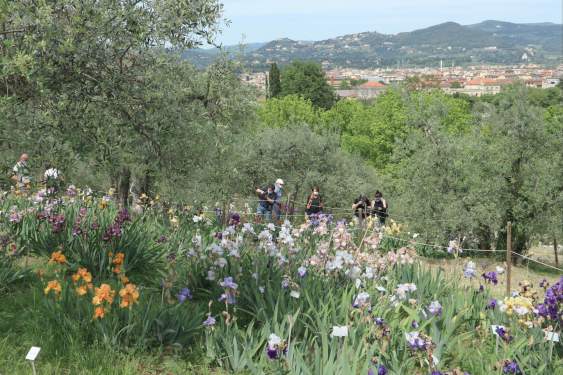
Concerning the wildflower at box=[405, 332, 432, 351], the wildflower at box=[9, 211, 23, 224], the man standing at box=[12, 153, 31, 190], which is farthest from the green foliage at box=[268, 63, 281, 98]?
the wildflower at box=[405, 332, 432, 351]

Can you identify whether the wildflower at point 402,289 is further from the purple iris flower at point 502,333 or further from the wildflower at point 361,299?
the purple iris flower at point 502,333

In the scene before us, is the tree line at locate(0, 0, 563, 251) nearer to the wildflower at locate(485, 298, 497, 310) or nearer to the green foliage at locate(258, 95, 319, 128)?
the wildflower at locate(485, 298, 497, 310)

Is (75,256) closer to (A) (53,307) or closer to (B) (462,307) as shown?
(A) (53,307)

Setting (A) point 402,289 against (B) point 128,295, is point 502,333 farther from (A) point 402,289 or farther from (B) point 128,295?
(B) point 128,295

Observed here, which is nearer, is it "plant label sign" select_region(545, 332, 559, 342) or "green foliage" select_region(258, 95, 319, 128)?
"plant label sign" select_region(545, 332, 559, 342)

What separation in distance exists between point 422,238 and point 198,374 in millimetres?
16026

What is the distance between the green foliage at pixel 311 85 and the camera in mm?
80938

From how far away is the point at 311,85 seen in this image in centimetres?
8125

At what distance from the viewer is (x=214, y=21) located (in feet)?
23.7

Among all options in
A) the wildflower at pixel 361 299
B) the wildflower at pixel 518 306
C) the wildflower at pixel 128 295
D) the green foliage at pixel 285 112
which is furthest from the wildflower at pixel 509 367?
the green foliage at pixel 285 112

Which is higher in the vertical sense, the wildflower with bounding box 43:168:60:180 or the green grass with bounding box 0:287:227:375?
the wildflower with bounding box 43:168:60:180

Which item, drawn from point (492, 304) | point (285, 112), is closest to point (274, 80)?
point (285, 112)

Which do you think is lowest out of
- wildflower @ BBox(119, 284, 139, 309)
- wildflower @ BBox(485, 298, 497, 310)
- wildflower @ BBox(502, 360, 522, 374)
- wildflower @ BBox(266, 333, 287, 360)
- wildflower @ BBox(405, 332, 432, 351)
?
wildflower @ BBox(485, 298, 497, 310)

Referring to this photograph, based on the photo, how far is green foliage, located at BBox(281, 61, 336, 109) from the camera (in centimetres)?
8094
